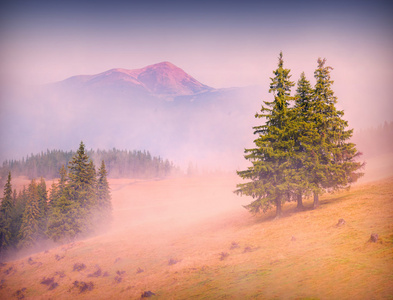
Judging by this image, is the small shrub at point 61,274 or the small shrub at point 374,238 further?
the small shrub at point 61,274

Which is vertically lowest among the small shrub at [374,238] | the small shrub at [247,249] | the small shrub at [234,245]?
the small shrub at [234,245]

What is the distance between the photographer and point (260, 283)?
1447 centimetres

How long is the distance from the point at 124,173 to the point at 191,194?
7260cm

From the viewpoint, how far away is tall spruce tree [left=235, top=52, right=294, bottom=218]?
93.0 ft

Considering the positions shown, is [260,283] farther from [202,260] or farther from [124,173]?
[124,173]

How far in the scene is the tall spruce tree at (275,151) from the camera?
28.4 metres

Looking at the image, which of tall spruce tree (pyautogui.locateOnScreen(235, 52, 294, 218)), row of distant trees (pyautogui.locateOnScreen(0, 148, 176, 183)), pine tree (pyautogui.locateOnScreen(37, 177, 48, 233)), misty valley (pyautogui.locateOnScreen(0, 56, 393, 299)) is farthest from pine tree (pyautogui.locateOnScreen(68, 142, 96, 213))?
row of distant trees (pyautogui.locateOnScreen(0, 148, 176, 183))

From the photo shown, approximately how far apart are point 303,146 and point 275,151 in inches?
140

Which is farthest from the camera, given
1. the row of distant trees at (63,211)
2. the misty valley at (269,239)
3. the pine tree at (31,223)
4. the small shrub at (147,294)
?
the pine tree at (31,223)

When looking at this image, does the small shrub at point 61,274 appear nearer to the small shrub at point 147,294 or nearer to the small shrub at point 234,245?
the small shrub at point 147,294

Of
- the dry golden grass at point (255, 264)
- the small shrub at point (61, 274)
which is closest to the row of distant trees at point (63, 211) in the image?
the dry golden grass at point (255, 264)

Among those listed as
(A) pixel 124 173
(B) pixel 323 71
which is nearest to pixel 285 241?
(B) pixel 323 71

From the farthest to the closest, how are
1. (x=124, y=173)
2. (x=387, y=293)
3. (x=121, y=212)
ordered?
(x=124, y=173) → (x=121, y=212) → (x=387, y=293)

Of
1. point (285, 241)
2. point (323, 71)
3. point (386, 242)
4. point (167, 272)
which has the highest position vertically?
point (323, 71)
